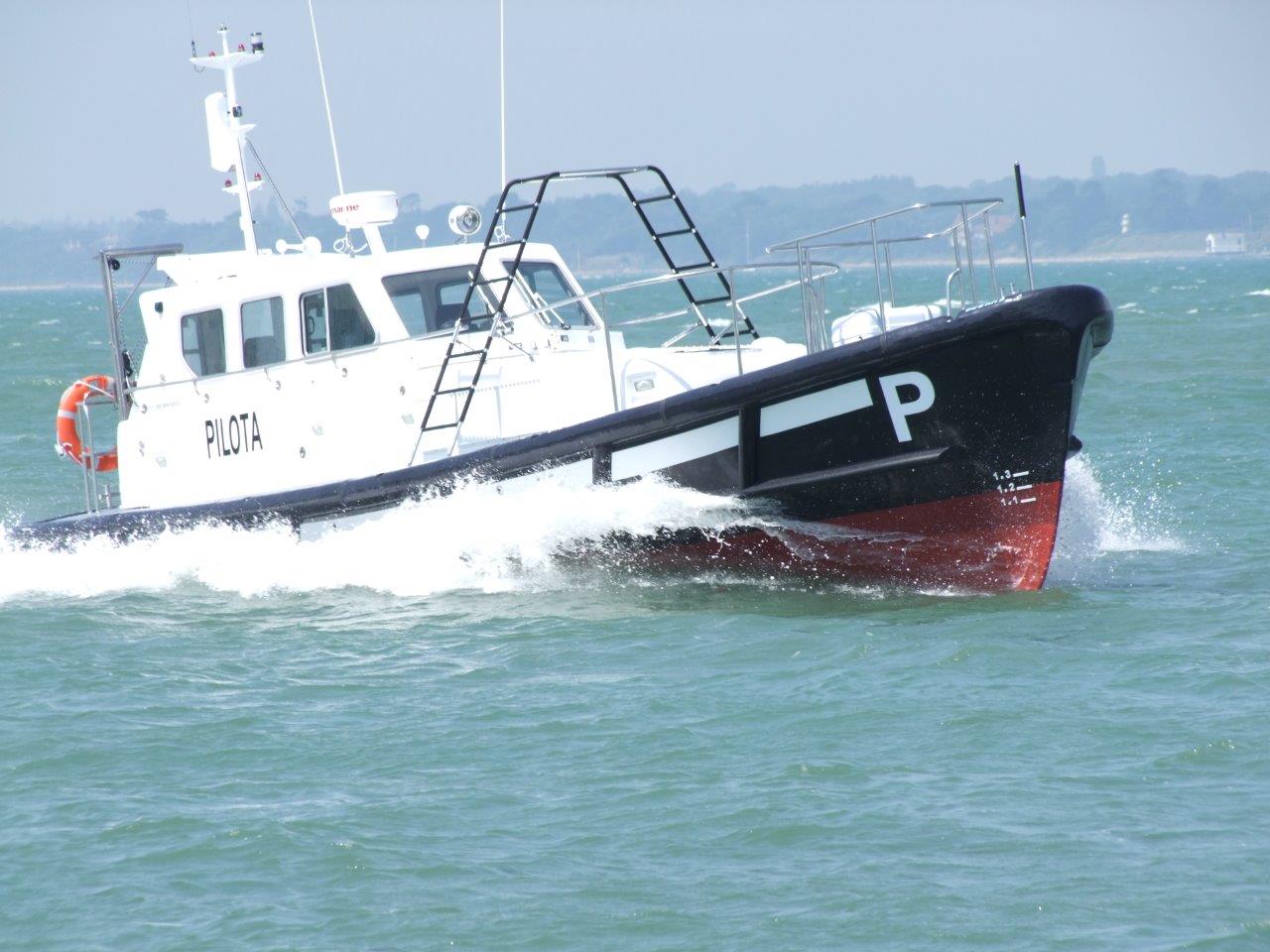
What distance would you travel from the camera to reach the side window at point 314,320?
985cm

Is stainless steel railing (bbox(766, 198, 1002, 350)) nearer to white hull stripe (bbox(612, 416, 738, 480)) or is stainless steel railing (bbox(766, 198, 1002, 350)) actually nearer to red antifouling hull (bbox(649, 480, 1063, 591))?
white hull stripe (bbox(612, 416, 738, 480))

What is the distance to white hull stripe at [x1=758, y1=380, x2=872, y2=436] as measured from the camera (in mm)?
8164

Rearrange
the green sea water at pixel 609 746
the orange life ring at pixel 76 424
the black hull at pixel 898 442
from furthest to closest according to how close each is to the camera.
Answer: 1. the orange life ring at pixel 76 424
2. the black hull at pixel 898 442
3. the green sea water at pixel 609 746

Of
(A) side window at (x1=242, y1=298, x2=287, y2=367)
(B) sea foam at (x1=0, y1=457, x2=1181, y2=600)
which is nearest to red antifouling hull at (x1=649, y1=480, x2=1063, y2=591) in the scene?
(B) sea foam at (x1=0, y1=457, x2=1181, y2=600)

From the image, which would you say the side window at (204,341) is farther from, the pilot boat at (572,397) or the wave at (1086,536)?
the wave at (1086,536)

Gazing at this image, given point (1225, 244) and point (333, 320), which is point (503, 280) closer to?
point (333, 320)

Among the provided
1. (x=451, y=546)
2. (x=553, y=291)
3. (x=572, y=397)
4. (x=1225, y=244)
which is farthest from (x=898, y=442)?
(x=1225, y=244)

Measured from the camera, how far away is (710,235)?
6299 inches

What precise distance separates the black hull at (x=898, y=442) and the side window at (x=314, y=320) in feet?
5.03

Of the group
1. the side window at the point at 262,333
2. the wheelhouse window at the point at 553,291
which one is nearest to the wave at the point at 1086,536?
the wheelhouse window at the point at 553,291

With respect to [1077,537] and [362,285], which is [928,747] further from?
[362,285]

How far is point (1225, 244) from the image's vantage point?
18500 cm

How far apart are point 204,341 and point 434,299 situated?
1.71 meters

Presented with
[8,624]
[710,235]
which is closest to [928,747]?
[8,624]
